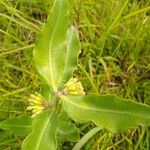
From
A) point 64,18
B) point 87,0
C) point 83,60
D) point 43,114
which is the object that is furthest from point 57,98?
point 87,0

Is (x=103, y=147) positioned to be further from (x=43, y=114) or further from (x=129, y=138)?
(x=43, y=114)

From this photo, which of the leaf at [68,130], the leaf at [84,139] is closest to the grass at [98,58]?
the leaf at [84,139]

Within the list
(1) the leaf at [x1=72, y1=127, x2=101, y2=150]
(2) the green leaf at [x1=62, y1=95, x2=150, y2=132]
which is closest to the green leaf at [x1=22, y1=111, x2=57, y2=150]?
(2) the green leaf at [x1=62, y1=95, x2=150, y2=132]

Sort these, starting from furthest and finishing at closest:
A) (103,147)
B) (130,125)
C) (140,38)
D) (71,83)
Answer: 1. (140,38)
2. (103,147)
3. (71,83)
4. (130,125)

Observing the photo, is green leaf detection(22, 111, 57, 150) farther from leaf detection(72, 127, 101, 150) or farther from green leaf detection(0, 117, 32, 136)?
leaf detection(72, 127, 101, 150)

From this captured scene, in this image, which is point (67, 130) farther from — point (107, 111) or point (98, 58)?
point (98, 58)

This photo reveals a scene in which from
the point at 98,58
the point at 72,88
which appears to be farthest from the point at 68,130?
the point at 98,58
